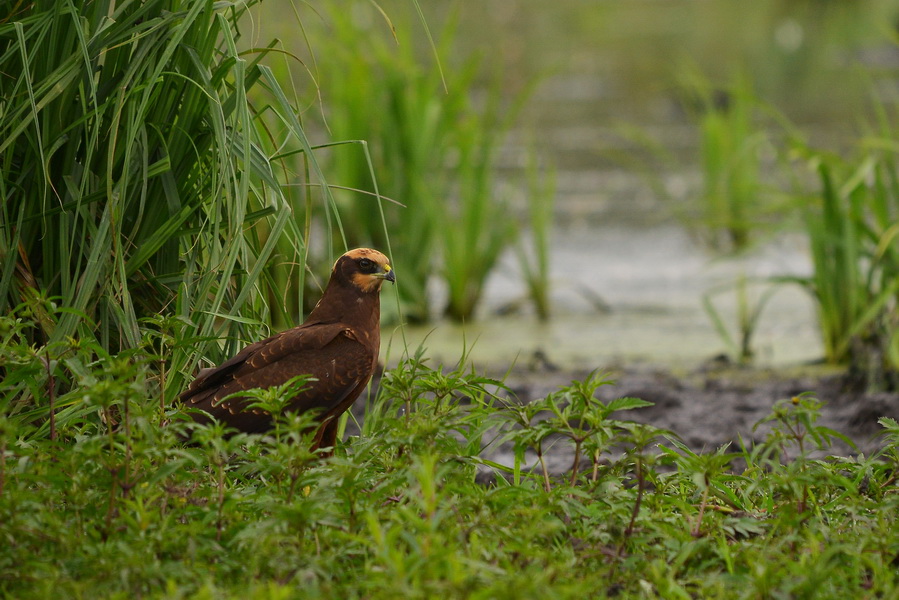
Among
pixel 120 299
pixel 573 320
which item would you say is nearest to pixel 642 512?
pixel 120 299

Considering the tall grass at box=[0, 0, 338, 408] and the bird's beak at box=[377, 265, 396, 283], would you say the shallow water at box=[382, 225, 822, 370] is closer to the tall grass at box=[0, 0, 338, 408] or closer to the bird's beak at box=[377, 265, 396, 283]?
the bird's beak at box=[377, 265, 396, 283]

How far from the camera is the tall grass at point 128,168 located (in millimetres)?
2465

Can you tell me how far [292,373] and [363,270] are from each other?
404mm

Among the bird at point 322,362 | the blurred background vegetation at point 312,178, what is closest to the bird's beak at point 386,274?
the bird at point 322,362

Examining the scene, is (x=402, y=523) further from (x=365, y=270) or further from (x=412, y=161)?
(x=412, y=161)

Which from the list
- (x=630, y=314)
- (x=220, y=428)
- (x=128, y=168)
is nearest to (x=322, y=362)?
(x=128, y=168)

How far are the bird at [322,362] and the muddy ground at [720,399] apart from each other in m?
0.65

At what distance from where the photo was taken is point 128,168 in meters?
2.45

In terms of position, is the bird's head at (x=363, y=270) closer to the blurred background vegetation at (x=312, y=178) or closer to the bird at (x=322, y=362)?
the bird at (x=322, y=362)

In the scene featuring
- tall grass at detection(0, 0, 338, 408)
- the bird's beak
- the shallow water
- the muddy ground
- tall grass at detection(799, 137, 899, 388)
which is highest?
tall grass at detection(0, 0, 338, 408)

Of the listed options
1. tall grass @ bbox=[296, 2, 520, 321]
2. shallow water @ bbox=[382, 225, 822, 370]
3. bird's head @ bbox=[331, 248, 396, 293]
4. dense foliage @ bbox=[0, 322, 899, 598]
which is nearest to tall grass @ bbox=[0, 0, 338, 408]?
bird's head @ bbox=[331, 248, 396, 293]

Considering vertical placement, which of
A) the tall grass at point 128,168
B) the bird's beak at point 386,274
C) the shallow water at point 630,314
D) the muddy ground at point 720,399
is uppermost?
the tall grass at point 128,168

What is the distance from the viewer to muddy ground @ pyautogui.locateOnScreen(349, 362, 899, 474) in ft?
12.1

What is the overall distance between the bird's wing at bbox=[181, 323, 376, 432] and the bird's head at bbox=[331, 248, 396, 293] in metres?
0.16
